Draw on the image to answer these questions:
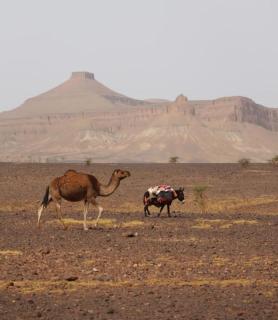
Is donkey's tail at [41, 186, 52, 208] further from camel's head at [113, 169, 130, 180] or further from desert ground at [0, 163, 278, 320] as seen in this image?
camel's head at [113, 169, 130, 180]

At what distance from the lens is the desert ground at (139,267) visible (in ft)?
34.3

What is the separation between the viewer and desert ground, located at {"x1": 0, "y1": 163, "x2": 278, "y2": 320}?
1045 centimetres

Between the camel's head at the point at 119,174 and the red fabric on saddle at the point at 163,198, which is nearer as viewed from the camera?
the camel's head at the point at 119,174

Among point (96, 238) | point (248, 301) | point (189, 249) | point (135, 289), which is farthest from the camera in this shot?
point (96, 238)

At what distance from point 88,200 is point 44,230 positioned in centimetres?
132

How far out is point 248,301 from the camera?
426 inches

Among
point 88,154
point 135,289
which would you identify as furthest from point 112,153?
point 135,289

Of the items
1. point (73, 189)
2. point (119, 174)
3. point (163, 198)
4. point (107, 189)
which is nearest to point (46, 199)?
Answer: point (73, 189)

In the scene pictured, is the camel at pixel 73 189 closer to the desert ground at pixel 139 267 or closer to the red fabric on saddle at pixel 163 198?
the desert ground at pixel 139 267

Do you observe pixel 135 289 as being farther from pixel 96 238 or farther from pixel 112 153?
pixel 112 153

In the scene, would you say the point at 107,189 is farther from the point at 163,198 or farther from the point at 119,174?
the point at 163,198

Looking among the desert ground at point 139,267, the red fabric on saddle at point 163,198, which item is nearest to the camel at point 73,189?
the desert ground at point 139,267

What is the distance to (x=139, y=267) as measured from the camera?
44.8ft

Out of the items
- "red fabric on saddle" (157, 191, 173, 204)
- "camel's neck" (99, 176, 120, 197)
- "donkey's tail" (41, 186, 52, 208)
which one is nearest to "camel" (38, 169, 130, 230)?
"donkey's tail" (41, 186, 52, 208)
